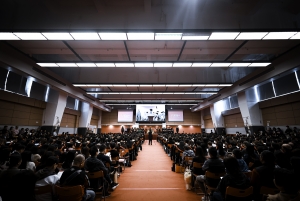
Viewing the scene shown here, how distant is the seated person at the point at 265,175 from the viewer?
2.75 meters

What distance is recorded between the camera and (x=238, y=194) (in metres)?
2.40

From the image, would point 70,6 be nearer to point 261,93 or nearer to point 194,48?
point 194,48

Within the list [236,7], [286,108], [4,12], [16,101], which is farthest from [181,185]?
[16,101]

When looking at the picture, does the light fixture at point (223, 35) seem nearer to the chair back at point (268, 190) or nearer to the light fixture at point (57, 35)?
the chair back at point (268, 190)

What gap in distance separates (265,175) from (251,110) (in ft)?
49.2

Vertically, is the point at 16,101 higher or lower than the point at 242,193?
higher

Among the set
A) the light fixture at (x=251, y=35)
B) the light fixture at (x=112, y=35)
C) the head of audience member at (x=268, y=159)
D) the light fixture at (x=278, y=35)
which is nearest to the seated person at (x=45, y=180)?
the head of audience member at (x=268, y=159)

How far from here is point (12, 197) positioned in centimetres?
182

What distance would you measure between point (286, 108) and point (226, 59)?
9.25m

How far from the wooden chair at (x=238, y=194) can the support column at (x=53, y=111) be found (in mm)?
16940

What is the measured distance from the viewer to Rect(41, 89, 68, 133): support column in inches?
609

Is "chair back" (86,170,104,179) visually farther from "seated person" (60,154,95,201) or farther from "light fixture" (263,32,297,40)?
"light fixture" (263,32,297,40)

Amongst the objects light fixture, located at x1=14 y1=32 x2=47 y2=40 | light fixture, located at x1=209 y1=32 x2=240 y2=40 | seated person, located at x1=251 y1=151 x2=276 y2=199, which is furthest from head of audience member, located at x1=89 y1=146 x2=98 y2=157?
light fixture, located at x1=209 y1=32 x2=240 y2=40

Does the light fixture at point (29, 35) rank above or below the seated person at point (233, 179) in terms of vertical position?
above
